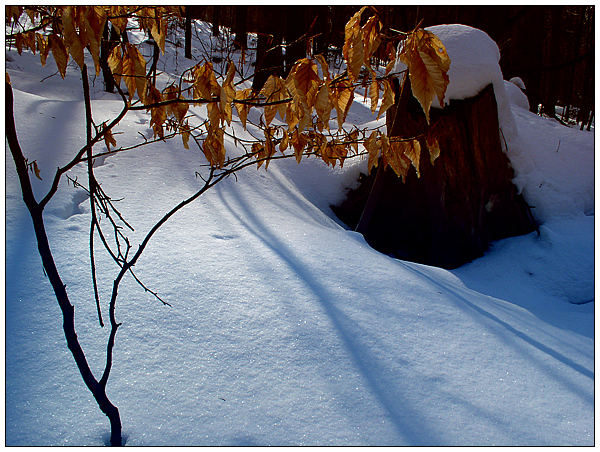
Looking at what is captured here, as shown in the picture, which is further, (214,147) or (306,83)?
(214,147)

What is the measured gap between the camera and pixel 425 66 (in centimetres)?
73

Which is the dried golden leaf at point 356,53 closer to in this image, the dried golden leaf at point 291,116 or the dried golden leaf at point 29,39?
the dried golden leaf at point 291,116

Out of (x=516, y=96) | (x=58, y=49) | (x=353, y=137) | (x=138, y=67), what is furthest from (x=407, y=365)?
(x=516, y=96)

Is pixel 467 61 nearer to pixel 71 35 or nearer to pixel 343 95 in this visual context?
pixel 343 95

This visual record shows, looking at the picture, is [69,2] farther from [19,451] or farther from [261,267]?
[261,267]

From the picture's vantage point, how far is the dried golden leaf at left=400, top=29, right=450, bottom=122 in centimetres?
73

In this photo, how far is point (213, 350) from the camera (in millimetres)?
1325

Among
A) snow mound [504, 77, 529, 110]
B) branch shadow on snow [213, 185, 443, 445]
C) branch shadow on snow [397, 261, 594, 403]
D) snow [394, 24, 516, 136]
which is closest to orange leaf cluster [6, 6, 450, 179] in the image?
branch shadow on snow [213, 185, 443, 445]

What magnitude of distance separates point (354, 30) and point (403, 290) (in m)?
1.28

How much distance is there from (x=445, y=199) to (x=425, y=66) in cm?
329

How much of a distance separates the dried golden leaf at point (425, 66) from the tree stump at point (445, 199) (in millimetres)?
2893

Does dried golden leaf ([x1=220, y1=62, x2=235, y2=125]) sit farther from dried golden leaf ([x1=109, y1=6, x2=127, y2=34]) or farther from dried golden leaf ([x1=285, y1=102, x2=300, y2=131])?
dried golden leaf ([x1=109, y1=6, x2=127, y2=34])

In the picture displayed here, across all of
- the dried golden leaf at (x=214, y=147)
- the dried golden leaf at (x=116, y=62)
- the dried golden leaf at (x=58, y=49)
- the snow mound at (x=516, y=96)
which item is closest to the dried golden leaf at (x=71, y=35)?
the dried golden leaf at (x=58, y=49)

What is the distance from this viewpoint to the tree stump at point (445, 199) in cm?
370
